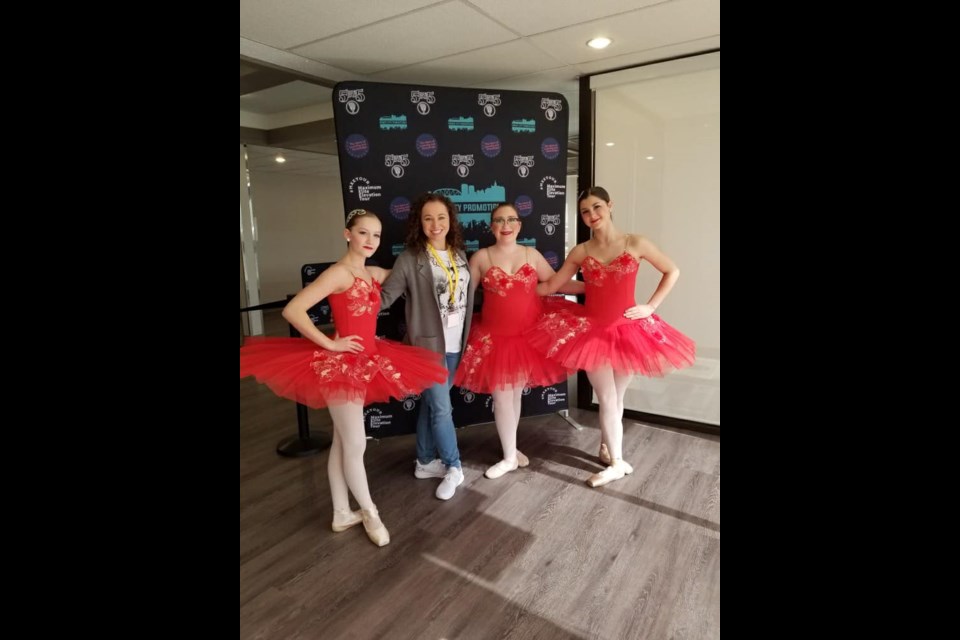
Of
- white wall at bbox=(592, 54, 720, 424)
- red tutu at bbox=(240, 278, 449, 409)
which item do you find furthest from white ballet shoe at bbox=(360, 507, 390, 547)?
white wall at bbox=(592, 54, 720, 424)

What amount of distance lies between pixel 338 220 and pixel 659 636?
8.19 m

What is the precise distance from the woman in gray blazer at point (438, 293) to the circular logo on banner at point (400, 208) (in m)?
0.40

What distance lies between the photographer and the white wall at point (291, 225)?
24.5 feet

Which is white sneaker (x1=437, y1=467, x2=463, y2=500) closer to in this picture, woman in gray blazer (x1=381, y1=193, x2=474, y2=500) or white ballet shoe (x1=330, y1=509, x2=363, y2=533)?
woman in gray blazer (x1=381, y1=193, x2=474, y2=500)

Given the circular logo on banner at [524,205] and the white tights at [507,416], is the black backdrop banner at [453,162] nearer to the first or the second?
the circular logo on banner at [524,205]

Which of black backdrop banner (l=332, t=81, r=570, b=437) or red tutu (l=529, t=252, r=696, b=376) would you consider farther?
black backdrop banner (l=332, t=81, r=570, b=437)

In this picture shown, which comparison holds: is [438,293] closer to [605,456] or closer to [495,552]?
[495,552]

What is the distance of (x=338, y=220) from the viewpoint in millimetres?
8938

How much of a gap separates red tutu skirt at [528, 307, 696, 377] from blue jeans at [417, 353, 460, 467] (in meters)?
0.59

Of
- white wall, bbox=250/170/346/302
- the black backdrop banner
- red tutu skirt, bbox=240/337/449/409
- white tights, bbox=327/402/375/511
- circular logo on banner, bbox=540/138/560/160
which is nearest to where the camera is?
red tutu skirt, bbox=240/337/449/409

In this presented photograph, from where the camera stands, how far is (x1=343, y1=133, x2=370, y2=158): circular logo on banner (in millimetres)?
3230

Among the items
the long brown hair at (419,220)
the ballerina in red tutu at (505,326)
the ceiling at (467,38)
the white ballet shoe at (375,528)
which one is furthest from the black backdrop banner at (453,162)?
the white ballet shoe at (375,528)

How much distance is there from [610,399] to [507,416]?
0.63 m
